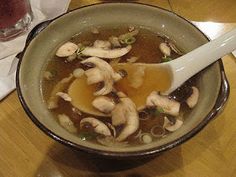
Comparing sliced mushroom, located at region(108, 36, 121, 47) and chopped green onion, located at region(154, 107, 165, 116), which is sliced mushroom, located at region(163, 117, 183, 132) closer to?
chopped green onion, located at region(154, 107, 165, 116)

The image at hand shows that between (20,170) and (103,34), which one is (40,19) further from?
(20,170)

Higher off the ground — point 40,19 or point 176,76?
point 176,76

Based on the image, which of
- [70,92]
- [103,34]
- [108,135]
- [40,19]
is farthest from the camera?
[40,19]

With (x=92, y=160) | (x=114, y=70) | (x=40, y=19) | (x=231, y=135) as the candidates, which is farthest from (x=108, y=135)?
(x=40, y=19)

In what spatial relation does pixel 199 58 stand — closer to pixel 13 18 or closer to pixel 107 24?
pixel 107 24

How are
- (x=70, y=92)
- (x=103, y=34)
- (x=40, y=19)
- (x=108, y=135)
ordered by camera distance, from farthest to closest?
(x=40, y=19)
(x=103, y=34)
(x=70, y=92)
(x=108, y=135)

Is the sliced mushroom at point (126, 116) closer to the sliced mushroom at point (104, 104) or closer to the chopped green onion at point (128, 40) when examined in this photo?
the sliced mushroom at point (104, 104)

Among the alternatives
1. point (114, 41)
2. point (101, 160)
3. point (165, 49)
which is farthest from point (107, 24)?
point (101, 160)
